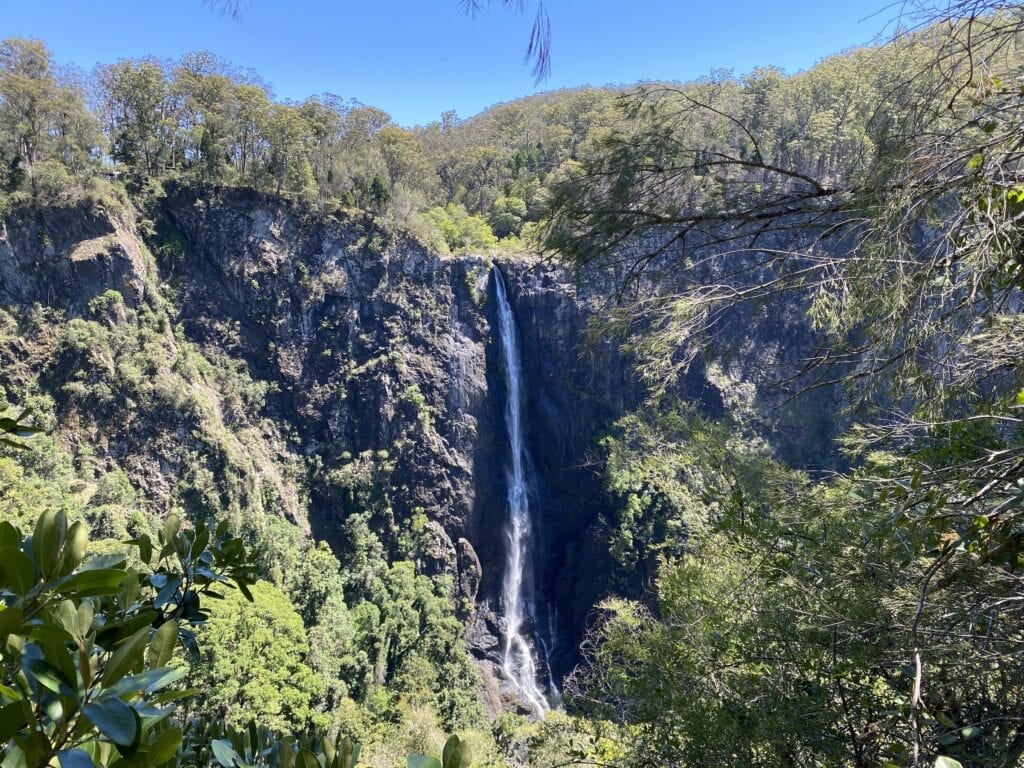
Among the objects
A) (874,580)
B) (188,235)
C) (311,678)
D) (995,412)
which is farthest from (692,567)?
(188,235)

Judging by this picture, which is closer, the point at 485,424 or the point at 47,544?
the point at 47,544

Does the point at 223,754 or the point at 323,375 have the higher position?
the point at 323,375

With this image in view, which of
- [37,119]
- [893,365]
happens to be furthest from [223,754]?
[37,119]

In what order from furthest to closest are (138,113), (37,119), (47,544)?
(138,113) < (37,119) < (47,544)

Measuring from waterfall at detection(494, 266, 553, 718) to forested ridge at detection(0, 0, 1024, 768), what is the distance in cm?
88

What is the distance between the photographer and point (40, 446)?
38.7ft

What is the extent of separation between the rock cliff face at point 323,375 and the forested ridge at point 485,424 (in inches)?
4.4

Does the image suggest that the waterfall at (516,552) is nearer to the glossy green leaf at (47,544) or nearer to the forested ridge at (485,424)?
the forested ridge at (485,424)

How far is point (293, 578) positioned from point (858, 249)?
14.9 metres

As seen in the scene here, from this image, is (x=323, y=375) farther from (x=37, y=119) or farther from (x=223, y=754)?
(x=223, y=754)

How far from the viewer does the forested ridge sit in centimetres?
162

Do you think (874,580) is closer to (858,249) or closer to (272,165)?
(858,249)

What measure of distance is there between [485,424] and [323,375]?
19.4ft

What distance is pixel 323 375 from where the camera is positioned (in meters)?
18.4
